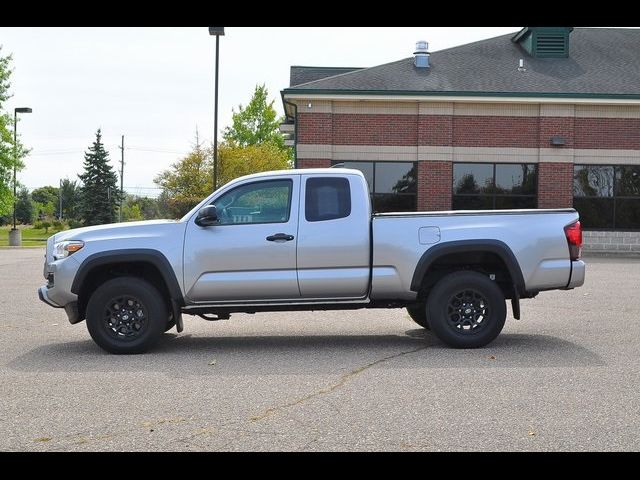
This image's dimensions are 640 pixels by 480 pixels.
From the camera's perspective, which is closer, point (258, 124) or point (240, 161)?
point (240, 161)

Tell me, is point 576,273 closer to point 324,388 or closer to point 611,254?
point 324,388

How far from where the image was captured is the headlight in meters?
9.04

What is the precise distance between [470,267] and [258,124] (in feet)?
182

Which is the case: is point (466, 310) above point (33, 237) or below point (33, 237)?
above

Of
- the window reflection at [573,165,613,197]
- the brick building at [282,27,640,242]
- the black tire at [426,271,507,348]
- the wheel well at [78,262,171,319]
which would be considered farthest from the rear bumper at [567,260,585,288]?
the window reflection at [573,165,613,197]

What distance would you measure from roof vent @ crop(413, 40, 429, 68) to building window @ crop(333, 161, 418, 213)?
157 inches

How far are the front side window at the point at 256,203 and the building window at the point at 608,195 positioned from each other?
20471 mm

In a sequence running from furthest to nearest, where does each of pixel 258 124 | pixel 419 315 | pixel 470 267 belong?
pixel 258 124 → pixel 419 315 → pixel 470 267

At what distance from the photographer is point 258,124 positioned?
2510 inches

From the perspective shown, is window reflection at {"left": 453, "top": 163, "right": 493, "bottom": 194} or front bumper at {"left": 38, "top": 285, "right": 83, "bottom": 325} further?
window reflection at {"left": 453, "top": 163, "right": 493, "bottom": 194}

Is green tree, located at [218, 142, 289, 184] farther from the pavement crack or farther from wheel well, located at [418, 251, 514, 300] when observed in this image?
the pavement crack

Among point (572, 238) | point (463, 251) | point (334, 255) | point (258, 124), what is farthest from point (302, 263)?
point (258, 124)

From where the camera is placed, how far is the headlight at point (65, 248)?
356 inches
